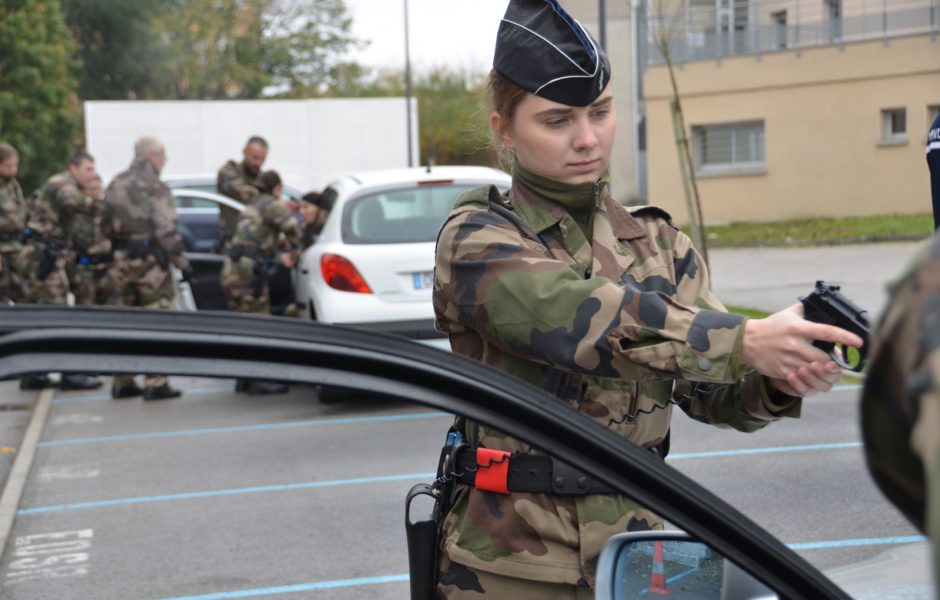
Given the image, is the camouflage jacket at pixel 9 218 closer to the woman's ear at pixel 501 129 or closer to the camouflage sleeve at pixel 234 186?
the camouflage sleeve at pixel 234 186

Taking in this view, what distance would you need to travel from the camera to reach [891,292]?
0.75 metres

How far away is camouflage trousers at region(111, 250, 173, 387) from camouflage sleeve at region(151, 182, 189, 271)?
7.1 inches

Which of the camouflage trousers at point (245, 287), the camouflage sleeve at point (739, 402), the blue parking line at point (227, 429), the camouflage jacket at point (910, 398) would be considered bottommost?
the blue parking line at point (227, 429)

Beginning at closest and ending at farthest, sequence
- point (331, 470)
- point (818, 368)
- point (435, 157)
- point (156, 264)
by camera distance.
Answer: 1. point (818, 368)
2. point (331, 470)
3. point (156, 264)
4. point (435, 157)

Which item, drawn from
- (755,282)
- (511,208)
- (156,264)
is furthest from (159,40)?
(511,208)

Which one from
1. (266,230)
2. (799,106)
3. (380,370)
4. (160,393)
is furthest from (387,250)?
(799,106)

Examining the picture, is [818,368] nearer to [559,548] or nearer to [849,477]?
[559,548]

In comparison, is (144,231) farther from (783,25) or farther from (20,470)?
(783,25)

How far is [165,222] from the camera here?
10156mm

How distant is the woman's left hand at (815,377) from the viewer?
5.60 feet

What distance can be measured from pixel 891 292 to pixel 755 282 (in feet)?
51.9

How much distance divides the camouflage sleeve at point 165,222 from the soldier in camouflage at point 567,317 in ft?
27.1

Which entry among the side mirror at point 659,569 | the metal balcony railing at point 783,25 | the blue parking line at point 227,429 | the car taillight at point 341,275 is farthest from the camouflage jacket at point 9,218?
the metal balcony railing at point 783,25

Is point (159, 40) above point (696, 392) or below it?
above
